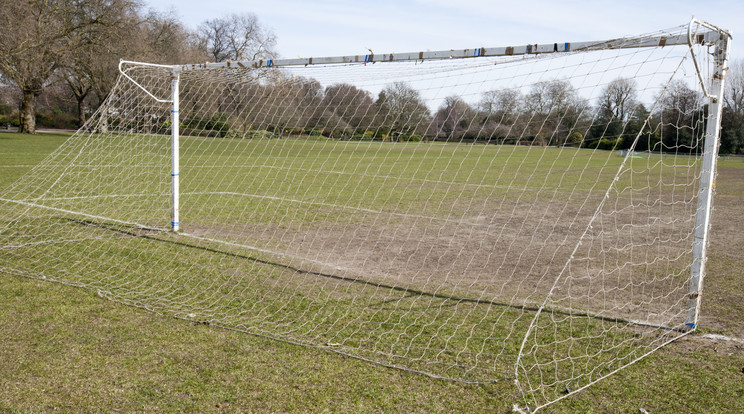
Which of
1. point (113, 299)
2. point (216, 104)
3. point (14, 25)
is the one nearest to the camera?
point (113, 299)

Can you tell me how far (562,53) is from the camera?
491cm

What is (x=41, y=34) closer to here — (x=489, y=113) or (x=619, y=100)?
(x=489, y=113)

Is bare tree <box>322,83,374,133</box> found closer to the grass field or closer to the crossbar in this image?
Answer: the crossbar

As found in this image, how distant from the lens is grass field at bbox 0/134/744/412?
10.2 ft

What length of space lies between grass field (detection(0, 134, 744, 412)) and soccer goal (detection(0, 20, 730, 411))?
179 millimetres

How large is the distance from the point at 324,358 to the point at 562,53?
10.8 ft

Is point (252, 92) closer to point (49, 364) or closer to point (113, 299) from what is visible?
point (113, 299)

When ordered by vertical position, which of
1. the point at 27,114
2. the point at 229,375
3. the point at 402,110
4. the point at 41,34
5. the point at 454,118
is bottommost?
the point at 229,375

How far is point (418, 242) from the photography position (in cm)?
771

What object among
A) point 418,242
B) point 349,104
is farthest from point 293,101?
point 418,242

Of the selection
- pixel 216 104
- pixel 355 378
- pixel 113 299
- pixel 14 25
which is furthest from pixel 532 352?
pixel 14 25

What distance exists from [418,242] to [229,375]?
15.0 feet

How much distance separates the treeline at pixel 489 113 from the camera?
18.3 feet

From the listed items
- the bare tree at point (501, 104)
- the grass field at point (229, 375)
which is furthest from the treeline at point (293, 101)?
the grass field at point (229, 375)
